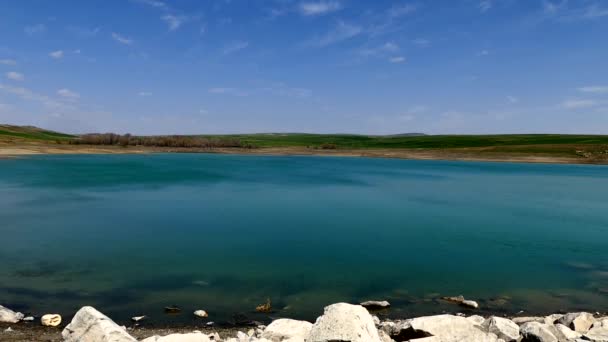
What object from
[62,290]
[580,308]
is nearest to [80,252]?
[62,290]

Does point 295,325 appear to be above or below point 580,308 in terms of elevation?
above

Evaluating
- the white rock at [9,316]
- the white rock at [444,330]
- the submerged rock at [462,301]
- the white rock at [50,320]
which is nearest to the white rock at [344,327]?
the white rock at [444,330]

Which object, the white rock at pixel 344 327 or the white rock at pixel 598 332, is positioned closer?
the white rock at pixel 344 327

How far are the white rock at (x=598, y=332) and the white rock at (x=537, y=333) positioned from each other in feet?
1.66

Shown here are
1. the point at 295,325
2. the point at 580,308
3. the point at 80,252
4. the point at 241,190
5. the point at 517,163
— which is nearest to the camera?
the point at 295,325

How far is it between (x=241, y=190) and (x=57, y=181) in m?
14.6

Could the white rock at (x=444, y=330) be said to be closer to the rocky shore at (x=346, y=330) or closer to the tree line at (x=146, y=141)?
the rocky shore at (x=346, y=330)

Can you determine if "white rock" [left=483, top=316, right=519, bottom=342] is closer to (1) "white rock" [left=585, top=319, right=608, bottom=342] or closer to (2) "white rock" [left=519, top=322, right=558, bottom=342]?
(2) "white rock" [left=519, top=322, right=558, bottom=342]

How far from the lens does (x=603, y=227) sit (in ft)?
65.1

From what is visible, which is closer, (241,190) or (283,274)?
(283,274)

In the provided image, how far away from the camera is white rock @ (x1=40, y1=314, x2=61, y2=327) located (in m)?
8.22

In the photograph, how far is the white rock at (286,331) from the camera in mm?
6872

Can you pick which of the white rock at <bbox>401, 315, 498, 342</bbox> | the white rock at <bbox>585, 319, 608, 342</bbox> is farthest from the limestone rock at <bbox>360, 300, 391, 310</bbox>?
the white rock at <bbox>585, 319, 608, 342</bbox>

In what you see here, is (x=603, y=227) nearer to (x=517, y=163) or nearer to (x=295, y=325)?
(x=295, y=325)
